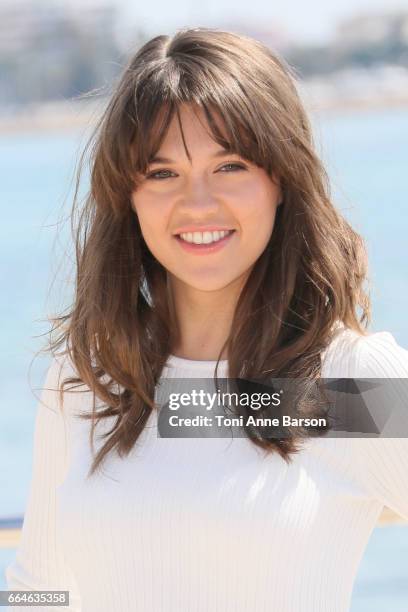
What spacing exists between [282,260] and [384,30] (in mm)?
28461

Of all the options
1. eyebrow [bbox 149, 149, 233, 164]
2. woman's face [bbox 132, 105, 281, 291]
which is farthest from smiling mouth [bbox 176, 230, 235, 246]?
eyebrow [bbox 149, 149, 233, 164]

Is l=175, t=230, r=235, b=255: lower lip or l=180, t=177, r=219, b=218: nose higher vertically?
l=180, t=177, r=219, b=218: nose

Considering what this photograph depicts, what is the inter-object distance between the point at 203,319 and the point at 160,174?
279 mm

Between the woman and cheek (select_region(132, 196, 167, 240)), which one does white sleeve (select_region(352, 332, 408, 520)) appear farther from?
cheek (select_region(132, 196, 167, 240))

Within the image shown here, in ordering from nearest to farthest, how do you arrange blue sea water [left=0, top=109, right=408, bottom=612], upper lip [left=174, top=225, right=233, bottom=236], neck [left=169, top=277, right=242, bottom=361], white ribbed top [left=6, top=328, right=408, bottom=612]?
white ribbed top [left=6, top=328, right=408, bottom=612], upper lip [left=174, top=225, right=233, bottom=236], neck [left=169, top=277, right=242, bottom=361], blue sea water [left=0, top=109, right=408, bottom=612]

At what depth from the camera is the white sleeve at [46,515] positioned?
76.5 inches

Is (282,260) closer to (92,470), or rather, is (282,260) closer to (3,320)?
(92,470)

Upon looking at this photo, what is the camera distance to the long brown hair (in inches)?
68.4

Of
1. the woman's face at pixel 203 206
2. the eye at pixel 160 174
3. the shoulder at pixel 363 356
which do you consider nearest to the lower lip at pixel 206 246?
the woman's face at pixel 203 206

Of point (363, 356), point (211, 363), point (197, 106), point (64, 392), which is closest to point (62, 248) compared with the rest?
point (64, 392)

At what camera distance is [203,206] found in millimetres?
1742

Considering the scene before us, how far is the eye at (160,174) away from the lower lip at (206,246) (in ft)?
0.34

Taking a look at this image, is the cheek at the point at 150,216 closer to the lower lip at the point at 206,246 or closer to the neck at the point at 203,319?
the lower lip at the point at 206,246

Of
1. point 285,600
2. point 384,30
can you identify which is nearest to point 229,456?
point 285,600
